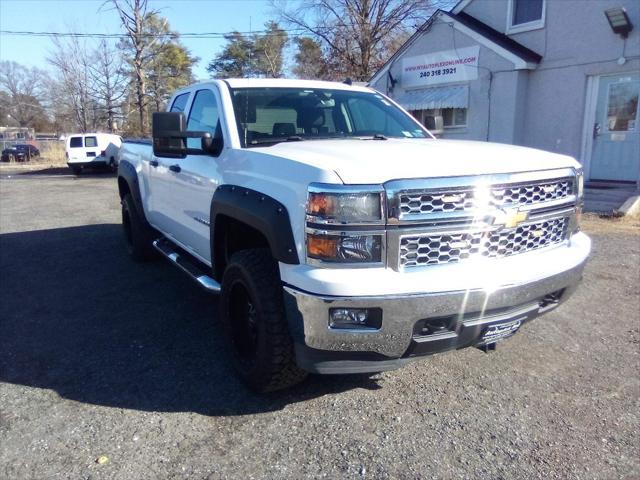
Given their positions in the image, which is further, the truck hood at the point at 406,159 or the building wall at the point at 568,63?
the building wall at the point at 568,63

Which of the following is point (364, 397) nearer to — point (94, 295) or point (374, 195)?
point (374, 195)

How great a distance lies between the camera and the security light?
1082 centimetres

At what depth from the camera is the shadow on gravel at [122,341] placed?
3318mm

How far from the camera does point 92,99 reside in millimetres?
41938

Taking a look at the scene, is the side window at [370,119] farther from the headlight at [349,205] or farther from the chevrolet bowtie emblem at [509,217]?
the headlight at [349,205]

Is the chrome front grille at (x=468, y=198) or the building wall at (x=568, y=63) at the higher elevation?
the building wall at (x=568, y=63)

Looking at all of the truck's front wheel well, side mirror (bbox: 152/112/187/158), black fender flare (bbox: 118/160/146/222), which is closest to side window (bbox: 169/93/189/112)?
black fender flare (bbox: 118/160/146/222)

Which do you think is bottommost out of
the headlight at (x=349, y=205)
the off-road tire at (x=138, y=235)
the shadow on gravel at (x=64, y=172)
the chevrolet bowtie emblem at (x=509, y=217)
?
the shadow on gravel at (x=64, y=172)

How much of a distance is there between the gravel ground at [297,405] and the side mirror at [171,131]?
1.48 meters

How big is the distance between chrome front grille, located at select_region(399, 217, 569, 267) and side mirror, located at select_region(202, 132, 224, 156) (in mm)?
1727

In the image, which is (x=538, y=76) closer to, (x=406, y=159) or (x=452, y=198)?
(x=406, y=159)

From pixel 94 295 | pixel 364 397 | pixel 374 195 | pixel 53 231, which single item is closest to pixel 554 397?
pixel 364 397

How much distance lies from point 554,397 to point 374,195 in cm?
181

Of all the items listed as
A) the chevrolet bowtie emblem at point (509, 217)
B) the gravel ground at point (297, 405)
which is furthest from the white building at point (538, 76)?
the chevrolet bowtie emblem at point (509, 217)
